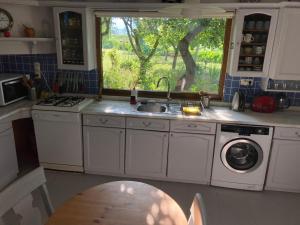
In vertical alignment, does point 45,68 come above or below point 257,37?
below

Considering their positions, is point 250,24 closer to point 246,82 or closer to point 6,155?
Answer: point 246,82

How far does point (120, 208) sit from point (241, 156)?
5.91 ft

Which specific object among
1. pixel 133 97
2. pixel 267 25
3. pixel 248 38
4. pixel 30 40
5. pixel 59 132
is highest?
pixel 267 25

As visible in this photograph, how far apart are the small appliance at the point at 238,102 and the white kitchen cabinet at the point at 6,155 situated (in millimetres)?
2539

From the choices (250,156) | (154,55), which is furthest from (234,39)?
(250,156)

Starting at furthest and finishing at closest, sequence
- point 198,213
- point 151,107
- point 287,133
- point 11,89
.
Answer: point 151,107 → point 11,89 → point 287,133 → point 198,213

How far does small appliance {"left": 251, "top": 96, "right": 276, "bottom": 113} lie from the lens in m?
2.85

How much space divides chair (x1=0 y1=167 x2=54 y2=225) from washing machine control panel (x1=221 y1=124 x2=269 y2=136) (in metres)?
1.84

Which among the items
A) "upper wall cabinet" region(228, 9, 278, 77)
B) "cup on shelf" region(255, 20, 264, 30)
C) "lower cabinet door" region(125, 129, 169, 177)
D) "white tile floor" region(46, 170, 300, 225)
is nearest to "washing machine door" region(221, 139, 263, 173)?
"white tile floor" region(46, 170, 300, 225)

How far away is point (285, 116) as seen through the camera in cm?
278

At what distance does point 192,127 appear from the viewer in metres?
2.66

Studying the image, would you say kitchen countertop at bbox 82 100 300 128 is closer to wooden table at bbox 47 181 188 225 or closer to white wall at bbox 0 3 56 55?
white wall at bbox 0 3 56 55

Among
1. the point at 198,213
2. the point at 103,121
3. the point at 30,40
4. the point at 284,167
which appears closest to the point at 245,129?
the point at 284,167

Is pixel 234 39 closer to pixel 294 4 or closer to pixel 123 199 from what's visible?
pixel 294 4
